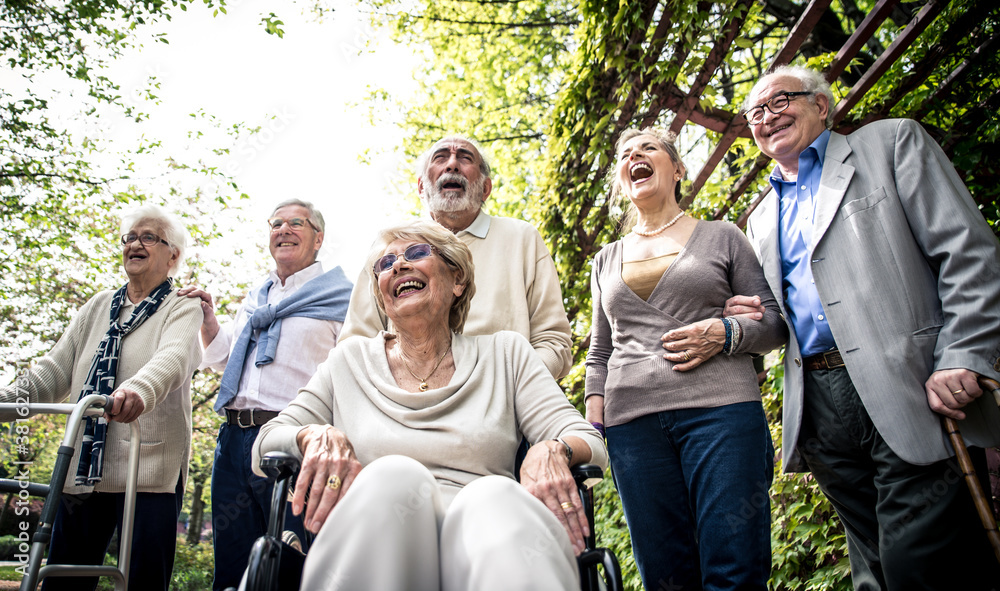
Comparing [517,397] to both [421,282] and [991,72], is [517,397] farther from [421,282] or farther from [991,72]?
[991,72]

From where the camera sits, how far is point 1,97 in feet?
18.1

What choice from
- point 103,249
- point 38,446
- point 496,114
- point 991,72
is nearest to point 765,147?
point 991,72

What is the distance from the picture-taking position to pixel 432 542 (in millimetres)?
1240

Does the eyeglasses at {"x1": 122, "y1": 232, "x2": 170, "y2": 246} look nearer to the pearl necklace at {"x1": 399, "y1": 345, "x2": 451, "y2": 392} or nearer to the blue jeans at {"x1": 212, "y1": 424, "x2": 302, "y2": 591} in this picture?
the blue jeans at {"x1": 212, "y1": 424, "x2": 302, "y2": 591}

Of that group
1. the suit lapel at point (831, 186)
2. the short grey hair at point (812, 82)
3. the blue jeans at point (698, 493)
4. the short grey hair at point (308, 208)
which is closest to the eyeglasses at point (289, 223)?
the short grey hair at point (308, 208)

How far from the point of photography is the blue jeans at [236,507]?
2.56 metres

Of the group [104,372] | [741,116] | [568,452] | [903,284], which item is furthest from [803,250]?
[104,372]

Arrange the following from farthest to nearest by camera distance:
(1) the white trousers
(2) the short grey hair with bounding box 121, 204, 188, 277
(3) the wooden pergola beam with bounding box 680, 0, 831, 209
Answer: (3) the wooden pergola beam with bounding box 680, 0, 831, 209
(2) the short grey hair with bounding box 121, 204, 188, 277
(1) the white trousers

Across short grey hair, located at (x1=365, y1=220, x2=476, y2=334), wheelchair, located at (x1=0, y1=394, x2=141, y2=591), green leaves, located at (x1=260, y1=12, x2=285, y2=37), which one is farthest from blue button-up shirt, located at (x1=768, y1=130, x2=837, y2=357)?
green leaves, located at (x1=260, y1=12, x2=285, y2=37)

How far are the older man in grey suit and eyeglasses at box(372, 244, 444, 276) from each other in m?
1.04

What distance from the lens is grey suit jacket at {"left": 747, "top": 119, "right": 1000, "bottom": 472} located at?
1552 mm

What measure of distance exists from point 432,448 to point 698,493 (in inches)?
31.9

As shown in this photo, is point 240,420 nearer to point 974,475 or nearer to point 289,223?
point 289,223

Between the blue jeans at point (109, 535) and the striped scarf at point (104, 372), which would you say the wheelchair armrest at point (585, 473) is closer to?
the striped scarf at point (104, 372)
